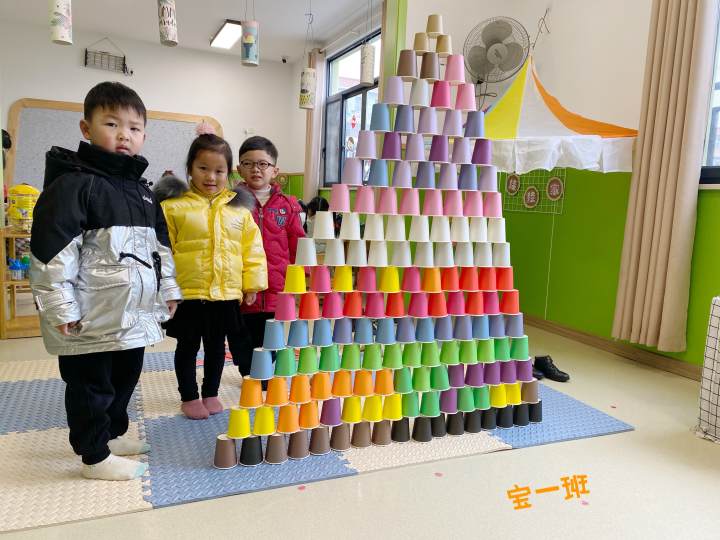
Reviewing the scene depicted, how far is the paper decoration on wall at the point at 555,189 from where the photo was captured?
428 centimetres

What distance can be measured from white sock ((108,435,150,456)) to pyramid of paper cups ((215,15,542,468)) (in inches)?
13.0

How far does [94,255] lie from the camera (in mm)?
1689

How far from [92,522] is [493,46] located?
387 centimetres

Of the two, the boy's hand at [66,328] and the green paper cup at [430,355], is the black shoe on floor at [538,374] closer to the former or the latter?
the green paper cup at [430,355]

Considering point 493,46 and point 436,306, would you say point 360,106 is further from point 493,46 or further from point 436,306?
point 436,306

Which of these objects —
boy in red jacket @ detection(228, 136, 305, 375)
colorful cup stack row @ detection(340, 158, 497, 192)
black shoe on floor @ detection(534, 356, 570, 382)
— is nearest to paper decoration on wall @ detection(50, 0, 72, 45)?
boy in red jacket @ detection(228, 136, 305, 375)

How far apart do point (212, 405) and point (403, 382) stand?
2.85 ft

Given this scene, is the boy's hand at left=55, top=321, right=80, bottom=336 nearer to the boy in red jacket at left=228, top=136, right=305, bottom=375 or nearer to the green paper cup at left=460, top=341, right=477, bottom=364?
the boy in red jacket at left=228, top=136, right=305, bottom=375

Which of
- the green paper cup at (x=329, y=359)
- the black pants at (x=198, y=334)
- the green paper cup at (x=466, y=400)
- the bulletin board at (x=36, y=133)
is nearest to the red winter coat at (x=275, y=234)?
the black pants at (x=198, y=334)

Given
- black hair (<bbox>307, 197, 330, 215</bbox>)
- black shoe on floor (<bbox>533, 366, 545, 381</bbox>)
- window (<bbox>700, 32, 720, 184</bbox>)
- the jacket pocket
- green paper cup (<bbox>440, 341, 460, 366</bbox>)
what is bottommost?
black shoe on floor (<bbox>533, 366, 545, 381</bbox>)

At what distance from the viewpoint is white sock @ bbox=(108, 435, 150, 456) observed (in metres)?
2.00

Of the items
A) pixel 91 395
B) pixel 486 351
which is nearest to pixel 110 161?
pixel 91 395

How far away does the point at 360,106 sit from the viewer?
277 inches

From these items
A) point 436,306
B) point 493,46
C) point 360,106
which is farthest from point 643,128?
point 360,106
